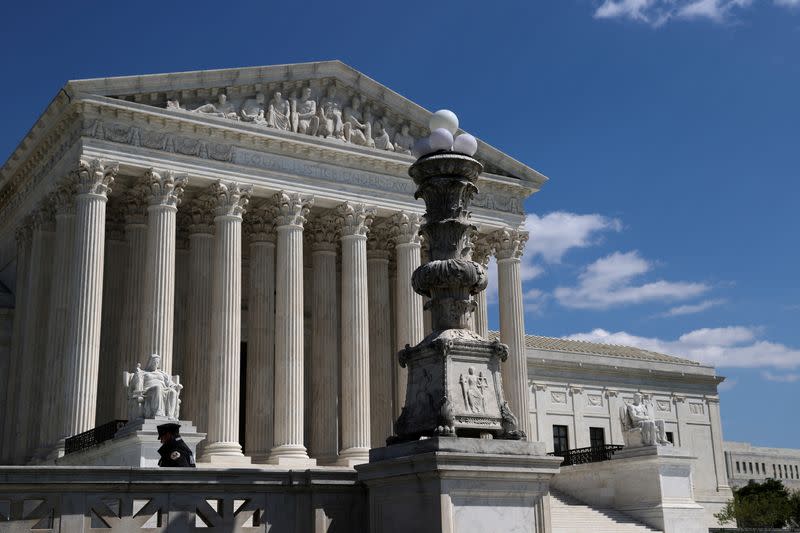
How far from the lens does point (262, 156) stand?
35688 millimetres

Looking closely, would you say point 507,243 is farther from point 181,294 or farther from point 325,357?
point 181,294

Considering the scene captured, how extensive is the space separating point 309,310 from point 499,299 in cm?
846

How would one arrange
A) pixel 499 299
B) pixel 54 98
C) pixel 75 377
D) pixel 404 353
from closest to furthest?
pixel 404 353
pixel 75 377
pixel 54 98
pixel 499 299

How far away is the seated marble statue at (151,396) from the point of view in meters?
25.2

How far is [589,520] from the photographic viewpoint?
32.2 meters

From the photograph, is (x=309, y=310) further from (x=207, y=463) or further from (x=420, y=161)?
(x=420, y=161)

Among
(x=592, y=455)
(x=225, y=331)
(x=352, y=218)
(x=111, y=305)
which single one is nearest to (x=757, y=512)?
(x=592, y=455)

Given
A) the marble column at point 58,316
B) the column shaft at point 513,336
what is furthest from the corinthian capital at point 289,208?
the column shaft at point 513,336

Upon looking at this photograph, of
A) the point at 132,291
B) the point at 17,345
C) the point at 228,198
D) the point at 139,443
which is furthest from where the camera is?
the point at 17,345

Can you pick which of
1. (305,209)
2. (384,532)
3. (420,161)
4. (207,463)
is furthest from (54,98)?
(384,532)

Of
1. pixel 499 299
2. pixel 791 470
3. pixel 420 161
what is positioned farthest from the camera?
pixel 791 470

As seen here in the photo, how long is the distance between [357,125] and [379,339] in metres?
9.05

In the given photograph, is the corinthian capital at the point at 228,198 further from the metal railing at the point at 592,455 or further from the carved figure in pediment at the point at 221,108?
the metal railing at the point at 592,455

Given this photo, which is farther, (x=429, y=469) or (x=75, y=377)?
(x=75, y=377)
